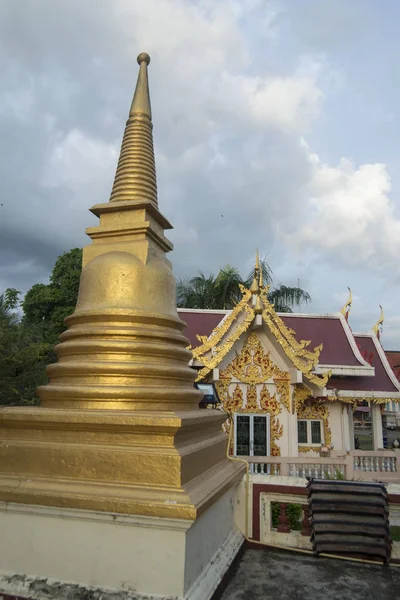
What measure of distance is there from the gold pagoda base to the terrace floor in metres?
0.77

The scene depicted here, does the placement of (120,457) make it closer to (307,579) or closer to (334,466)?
(307,579)

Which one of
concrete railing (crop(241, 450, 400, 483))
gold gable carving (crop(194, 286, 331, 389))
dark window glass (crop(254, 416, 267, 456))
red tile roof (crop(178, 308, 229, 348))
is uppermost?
red tile roof (crop(178, 308, 229, 348))

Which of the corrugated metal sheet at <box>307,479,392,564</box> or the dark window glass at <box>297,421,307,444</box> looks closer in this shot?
the corrugated metal sheet at <box>307,479,392,564</box>

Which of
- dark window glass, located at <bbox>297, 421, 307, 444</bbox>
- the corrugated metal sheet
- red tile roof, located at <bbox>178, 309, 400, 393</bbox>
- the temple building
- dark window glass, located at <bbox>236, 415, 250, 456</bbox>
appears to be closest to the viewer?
the corrugated metal sheet

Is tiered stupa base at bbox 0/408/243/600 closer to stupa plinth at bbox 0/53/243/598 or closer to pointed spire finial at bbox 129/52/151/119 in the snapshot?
stupa plinth at bbox 0/53/243/598

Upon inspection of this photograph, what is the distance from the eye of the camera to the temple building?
1001 centimetres

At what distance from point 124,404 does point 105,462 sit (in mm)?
500

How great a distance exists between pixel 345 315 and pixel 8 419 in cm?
1223

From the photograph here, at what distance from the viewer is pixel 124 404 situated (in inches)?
121

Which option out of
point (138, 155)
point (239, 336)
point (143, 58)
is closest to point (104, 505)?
point (138, 155)

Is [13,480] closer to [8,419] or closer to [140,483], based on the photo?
[8,419]

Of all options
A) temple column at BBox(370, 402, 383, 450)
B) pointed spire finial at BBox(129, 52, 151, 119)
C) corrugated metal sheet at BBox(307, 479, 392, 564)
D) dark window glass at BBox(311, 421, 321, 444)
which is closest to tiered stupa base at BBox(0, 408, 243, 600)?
corrugated metal sheet at BBox(307, 479, 392, 564)

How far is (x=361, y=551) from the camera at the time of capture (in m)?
3.42

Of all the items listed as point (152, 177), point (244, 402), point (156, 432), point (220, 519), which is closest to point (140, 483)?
point (156, 432)
